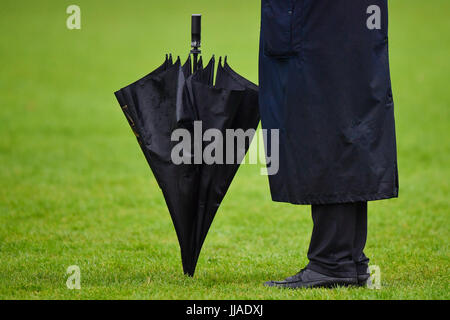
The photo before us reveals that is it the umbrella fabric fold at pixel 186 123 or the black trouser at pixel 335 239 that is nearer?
the black trouser at pixel 335 239

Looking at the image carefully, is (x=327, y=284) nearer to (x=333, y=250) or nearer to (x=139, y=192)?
(x=333, y=250)

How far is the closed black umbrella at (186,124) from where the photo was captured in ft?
15.3

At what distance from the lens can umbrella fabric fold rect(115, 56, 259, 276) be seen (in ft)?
15.3

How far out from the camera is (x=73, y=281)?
15.7 ft

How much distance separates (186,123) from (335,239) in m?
1.09

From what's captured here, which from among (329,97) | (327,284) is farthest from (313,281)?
(329,97)

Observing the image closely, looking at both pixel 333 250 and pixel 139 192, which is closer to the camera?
pixel 333 250

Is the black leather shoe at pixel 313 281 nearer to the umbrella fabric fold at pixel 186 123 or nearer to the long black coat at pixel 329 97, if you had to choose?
the long black coat at pixel 329 97

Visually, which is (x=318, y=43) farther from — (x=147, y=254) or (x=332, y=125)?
(x=147, y=254)

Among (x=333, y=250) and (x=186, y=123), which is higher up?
(x=186, y=123)

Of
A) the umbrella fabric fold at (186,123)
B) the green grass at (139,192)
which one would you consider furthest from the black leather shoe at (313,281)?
the umbrella fabric fold at (186,123)

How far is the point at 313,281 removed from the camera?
448 cm

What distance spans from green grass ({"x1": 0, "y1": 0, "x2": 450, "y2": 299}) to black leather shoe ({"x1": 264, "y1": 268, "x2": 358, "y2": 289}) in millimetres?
117
